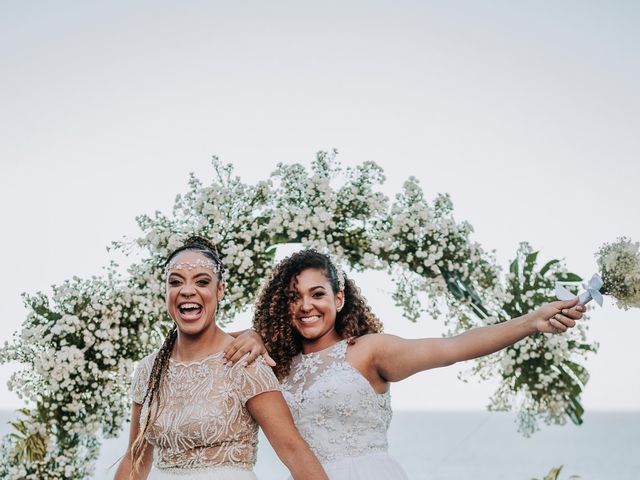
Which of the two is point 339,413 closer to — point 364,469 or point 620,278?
point 364,469

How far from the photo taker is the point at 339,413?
393 centimetres

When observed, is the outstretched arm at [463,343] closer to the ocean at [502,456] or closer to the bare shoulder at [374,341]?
the bare shoulder at [374,341]

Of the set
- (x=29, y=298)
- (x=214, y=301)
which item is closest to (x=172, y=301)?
(x=214, y=301)

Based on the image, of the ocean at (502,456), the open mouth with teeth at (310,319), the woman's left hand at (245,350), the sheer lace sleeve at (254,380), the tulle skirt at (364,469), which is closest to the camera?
the sheer lace sleeve at (254,380)

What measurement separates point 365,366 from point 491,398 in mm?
3057

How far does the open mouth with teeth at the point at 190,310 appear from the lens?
3.57 meters

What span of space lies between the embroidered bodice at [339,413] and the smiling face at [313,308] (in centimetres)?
19

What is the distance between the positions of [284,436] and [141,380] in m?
0.97

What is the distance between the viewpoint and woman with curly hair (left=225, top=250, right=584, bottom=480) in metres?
3.71

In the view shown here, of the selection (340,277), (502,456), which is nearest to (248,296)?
(340,277)

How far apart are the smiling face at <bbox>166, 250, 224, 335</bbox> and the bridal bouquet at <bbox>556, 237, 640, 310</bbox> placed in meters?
1.66

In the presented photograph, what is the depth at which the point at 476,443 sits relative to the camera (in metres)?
75.9

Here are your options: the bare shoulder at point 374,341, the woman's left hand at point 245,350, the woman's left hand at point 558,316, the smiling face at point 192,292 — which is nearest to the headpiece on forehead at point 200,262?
the smiling face at point 192,292

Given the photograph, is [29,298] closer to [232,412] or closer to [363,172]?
[363,172]
